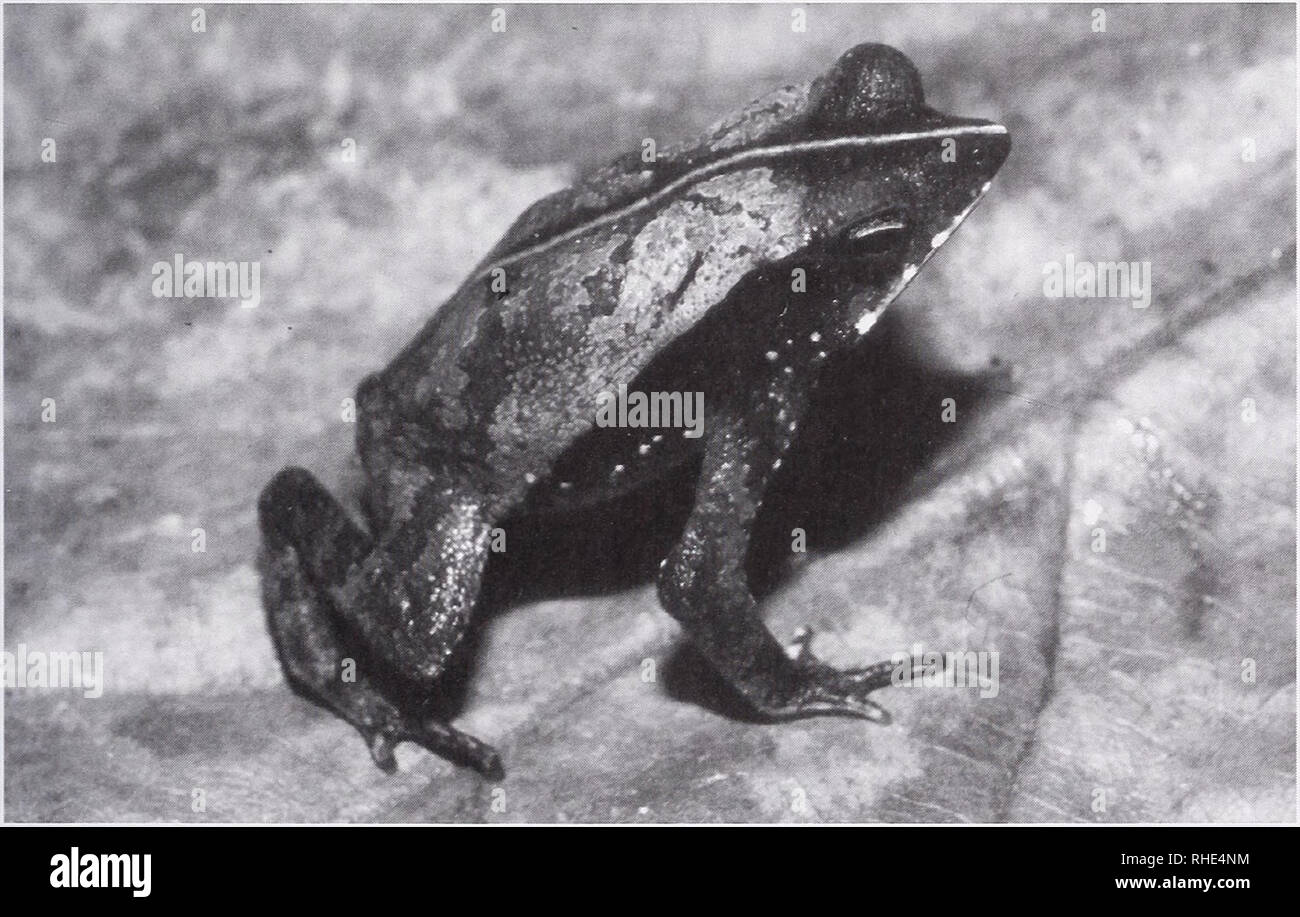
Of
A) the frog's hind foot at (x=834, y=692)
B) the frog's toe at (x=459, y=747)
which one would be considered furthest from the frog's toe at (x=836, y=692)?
the frog's toe at (x=459, y=747)

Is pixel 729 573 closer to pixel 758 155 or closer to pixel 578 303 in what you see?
pixel 578 303

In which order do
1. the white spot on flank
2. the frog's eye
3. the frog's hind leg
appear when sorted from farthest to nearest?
the frog's hind leg < the white spot on flank < the frog's eye

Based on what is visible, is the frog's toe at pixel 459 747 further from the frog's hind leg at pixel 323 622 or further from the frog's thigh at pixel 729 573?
the frog's thigh at pixel 729 573

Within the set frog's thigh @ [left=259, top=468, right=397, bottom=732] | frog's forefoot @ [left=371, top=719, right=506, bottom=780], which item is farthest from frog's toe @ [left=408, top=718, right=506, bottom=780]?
frog's thigh @ [left=259, top=468, right=397, bottom=732]

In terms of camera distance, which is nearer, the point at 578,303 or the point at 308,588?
the point at 578,303

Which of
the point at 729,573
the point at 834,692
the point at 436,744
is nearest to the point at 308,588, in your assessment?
the point at 436,744

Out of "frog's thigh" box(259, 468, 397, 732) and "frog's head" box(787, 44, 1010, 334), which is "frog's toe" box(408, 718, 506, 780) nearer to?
"frog's thigh" box(259, 468, 397, 732)
